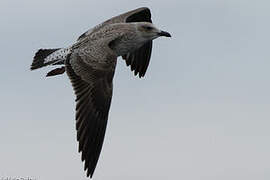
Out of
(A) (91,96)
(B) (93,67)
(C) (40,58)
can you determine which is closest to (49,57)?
(C) (40,58)

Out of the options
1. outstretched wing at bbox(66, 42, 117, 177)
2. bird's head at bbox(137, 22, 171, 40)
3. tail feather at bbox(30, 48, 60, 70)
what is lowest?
outstretched wing at bbox(66, 42, 117, 177)

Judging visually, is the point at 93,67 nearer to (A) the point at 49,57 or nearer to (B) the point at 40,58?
(A) the point at 49,57

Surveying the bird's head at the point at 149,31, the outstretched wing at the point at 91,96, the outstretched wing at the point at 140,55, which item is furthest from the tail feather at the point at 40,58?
the outstretched wing at the point at 140,55

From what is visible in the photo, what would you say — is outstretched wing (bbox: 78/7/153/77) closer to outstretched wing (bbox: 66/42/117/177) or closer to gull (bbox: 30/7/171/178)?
gull (bbox: 30/7/171/178)

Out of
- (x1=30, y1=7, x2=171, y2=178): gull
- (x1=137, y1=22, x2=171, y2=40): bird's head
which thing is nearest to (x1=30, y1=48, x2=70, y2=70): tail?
(x1=30, y1=7, x2=171, y2=178): gull

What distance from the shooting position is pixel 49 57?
16750 mm

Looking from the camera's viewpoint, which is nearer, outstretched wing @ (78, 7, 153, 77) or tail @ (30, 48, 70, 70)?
tail @ (30, 48, 70, 70)

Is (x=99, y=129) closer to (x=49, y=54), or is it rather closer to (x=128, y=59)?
(x=49, y=54)

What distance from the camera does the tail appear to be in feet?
53.0

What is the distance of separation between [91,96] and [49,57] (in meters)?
2.27

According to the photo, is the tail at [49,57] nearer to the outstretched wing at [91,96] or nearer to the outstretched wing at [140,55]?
the outstretched wing at [91,96]

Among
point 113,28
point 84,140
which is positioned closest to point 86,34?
point 113,28

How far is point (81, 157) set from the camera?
47.0 ft

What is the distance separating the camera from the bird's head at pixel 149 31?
55.8 ft
